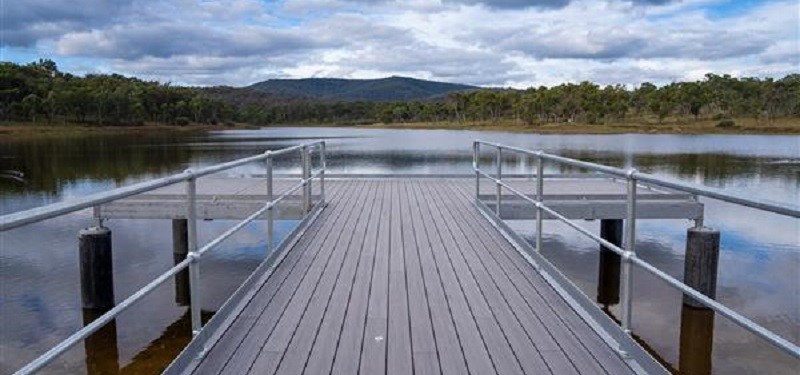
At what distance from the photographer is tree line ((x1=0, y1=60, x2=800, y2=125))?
253 ft

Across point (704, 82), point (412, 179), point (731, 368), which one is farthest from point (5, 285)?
point (704, 82)

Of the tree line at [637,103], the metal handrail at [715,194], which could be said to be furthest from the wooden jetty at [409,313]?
the tree line at [637,103]

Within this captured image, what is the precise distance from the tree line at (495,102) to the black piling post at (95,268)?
2947 inches

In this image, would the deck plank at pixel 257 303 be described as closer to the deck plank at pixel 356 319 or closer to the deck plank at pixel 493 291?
the deck plank at pixel 356 319

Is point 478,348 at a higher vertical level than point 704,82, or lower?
lower

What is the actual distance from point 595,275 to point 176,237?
708 centimetres

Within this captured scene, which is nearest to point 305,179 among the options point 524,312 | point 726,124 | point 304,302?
point 304,302

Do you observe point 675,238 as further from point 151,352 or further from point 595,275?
point 151,352

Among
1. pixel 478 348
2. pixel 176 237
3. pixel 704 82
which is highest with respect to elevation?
pixel 704 82

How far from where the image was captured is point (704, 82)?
88000 millimetres

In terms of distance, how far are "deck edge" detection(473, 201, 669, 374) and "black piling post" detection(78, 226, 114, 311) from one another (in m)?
5.21

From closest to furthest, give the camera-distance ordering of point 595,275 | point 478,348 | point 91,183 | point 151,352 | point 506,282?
point 478,348 → point 506,282 → point 151,352 → point 595,275 → point 91,183

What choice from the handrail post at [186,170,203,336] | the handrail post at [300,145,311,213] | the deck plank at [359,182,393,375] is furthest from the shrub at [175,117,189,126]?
the handrail post at [186,170,203,336]

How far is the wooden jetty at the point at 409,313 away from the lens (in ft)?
11.0
